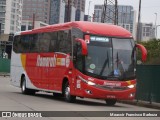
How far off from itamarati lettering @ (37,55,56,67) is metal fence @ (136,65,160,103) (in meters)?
4.49

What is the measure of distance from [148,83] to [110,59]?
13.4ft

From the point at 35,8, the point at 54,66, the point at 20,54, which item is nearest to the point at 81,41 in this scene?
the point at 54,66

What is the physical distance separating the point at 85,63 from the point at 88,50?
22.9 inches

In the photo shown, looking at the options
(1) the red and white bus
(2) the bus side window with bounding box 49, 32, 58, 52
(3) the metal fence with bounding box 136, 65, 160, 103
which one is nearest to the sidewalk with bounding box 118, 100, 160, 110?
(3) the metal fence with bounding box 136, 65, 160, 103

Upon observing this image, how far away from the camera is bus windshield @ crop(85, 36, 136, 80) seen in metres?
21.1

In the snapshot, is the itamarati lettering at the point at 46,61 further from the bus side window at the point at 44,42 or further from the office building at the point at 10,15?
the office building at the point at 10,15

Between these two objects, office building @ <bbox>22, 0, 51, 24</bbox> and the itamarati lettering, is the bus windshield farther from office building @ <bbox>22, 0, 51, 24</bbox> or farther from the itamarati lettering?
office building @ <bbox>22, 0, 51, 24</bbox>

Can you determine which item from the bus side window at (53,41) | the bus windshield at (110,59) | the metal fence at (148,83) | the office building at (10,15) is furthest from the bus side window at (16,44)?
the office building at (10,15)

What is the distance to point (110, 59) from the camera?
837 inches

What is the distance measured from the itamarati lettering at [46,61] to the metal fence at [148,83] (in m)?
4.49

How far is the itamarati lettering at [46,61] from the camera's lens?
24.4 metres

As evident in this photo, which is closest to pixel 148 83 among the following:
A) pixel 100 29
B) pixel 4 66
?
pixel 100 29

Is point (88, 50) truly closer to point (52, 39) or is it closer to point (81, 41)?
point (81, 41)

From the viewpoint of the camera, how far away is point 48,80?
2519 centimetres
